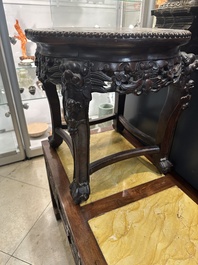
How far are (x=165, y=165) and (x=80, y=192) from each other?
0.33 metres

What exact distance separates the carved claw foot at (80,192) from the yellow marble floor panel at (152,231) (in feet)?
0.24

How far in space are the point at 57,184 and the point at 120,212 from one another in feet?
0.77

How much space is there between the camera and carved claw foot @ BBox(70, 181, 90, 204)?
0.58 meters

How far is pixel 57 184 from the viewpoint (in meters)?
0.66

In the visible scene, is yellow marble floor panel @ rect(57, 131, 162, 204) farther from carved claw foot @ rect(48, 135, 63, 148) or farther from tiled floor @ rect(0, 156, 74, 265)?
tiled floor @ rect(0, 156, 74, 265)

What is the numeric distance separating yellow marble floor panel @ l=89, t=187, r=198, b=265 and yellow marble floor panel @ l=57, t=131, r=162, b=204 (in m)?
0.08

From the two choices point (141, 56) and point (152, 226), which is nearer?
point (141, 56)

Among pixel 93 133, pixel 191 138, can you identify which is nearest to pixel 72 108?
pixel 191 138

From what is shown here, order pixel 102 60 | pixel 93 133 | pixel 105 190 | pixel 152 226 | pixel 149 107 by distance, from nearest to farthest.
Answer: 1. pixel 102 60
2. pixel 152 226
3. pixel 105 190
4. pixel 149 107
5. pixel 93 133

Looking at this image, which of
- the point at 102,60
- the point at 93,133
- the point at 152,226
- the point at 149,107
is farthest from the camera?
the point at 93,133

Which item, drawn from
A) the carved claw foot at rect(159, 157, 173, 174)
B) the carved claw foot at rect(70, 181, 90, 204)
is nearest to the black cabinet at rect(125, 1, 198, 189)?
the carved claw foot at rect(159, 157, 173, 174)

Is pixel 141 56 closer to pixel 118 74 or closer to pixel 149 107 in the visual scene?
pixel 118 74

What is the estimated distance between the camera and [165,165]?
0.70 m

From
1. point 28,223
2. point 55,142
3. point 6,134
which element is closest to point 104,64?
point 55,142
